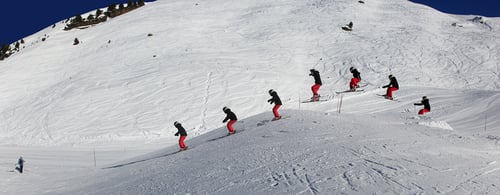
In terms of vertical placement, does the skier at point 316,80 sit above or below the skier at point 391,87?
above

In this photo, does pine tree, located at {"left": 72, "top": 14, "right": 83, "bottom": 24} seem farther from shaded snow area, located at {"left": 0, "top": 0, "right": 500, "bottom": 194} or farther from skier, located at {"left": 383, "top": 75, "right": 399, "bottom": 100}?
skier, located at {"left": 383, "top": 75, "right": 399, "bottom": 100}

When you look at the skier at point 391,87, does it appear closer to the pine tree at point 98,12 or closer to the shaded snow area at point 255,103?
the shaded snow area at point 255,103

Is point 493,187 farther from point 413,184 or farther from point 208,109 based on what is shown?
point 208,109

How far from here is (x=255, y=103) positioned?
101 feet

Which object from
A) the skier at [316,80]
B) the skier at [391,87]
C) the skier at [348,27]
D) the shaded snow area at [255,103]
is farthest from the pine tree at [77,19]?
the skier at [391,87]

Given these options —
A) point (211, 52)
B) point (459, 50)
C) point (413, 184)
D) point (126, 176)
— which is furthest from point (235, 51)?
point (413, 184)

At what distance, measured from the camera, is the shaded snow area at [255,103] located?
11.1 metres

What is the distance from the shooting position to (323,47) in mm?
42438

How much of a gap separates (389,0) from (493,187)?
55.9m

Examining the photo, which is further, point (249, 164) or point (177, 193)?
point (249, 164)

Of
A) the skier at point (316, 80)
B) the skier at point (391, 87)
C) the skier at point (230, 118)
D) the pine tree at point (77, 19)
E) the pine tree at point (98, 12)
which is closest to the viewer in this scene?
the skier at point (230, 118)

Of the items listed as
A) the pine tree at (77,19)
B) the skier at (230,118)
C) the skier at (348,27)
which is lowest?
the skier at (230,118)

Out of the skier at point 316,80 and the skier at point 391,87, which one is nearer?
the skier at point 316,80

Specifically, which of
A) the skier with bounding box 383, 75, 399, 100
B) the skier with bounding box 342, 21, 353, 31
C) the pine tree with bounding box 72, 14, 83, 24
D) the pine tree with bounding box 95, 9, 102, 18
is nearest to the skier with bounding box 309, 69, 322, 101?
the skier with bounding box 383, 75, 399, 100
